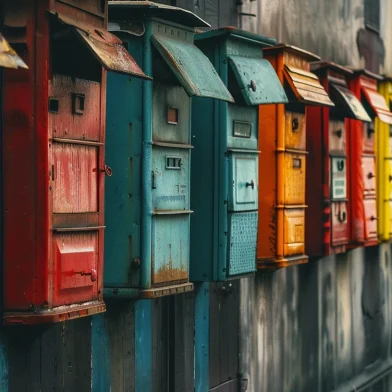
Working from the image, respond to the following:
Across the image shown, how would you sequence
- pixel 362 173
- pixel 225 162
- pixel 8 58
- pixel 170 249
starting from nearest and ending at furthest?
pixel 8 58, pixel 170 249, pixel 225 162, pixel 362 173

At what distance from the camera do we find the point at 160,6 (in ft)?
23.2

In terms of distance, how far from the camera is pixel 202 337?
29.5ft

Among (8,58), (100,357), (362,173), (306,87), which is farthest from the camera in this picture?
(362,173)

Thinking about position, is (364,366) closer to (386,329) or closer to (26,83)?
(386,329)

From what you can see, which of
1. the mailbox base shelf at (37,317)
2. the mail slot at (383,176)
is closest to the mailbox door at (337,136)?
the mail slot at (383,176)

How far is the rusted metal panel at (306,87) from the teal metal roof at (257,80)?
545mm

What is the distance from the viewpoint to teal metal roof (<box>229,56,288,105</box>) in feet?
26.2

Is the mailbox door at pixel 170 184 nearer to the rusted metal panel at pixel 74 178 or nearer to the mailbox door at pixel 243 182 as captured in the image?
the mailbox door at pixel 243 182

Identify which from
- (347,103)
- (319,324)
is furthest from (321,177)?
(319,324)

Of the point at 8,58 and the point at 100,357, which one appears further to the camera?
the point at 100,357

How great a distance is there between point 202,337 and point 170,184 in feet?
6.57

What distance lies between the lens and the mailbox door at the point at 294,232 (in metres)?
9.12

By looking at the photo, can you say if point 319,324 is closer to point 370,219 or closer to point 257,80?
point 370,219

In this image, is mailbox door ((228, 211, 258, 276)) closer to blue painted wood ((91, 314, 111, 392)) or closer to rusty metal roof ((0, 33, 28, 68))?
blue painted wood ((91, 314, 111, 392))
